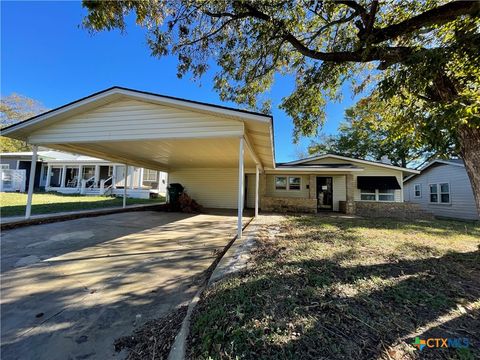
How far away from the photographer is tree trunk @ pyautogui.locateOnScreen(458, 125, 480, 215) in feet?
10.4

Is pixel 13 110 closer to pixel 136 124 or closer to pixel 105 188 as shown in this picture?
pixel 105 188

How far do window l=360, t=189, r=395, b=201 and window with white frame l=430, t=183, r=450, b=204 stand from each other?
127 inches

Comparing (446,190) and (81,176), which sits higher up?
(81,176)

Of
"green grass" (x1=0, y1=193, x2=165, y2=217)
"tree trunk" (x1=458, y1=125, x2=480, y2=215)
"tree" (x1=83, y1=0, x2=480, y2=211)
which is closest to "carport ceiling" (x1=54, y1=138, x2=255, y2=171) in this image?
"tree" (x1=83, y1=0, x2=480, y2=211)

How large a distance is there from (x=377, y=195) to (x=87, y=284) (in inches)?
573

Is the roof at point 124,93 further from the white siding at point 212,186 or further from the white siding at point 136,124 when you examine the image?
the white siding at point 212,186

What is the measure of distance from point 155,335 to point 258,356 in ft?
3.41

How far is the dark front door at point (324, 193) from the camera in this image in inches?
505

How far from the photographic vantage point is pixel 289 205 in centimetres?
1136

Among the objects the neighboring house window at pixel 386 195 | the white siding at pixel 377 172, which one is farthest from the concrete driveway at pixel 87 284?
the neighboring house window at pixel 386 195

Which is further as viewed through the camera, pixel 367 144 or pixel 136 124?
pixel 367 144

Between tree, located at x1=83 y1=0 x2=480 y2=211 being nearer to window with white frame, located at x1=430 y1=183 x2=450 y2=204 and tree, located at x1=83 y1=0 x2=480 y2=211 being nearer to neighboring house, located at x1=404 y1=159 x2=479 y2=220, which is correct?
neighboring house, located at x1=404 y1=159 x2=479 y2=220
